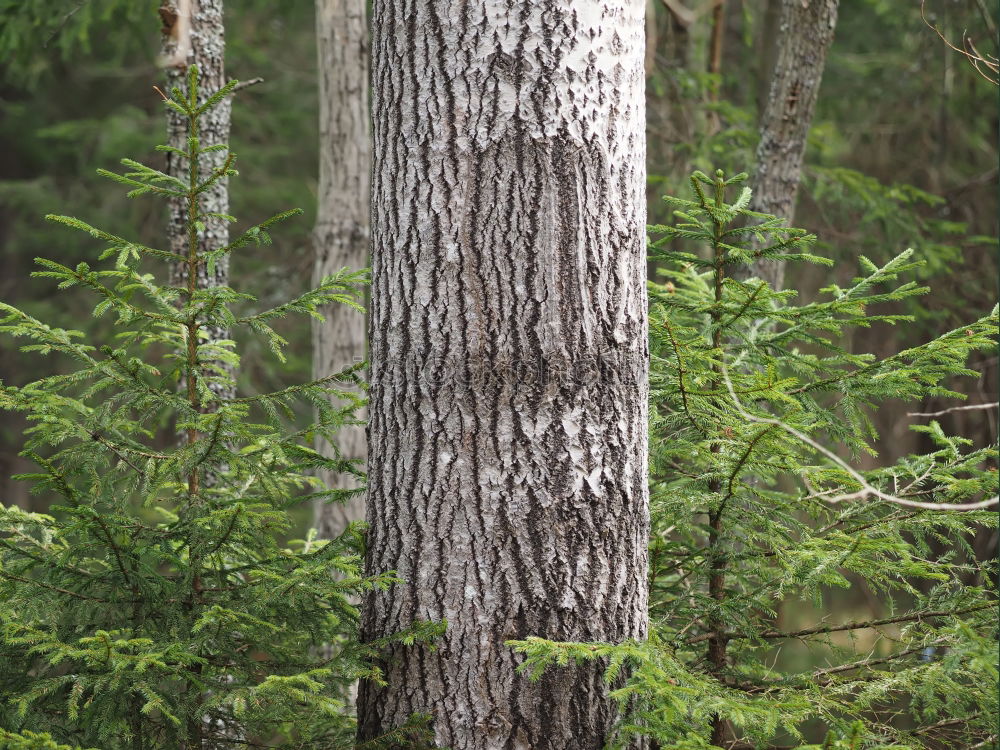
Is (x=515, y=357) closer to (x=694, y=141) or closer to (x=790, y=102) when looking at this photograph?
(x=790, y=102)

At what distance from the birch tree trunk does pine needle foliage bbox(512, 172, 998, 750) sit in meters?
0.20

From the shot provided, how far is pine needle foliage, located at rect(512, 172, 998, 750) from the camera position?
2287 millimetres

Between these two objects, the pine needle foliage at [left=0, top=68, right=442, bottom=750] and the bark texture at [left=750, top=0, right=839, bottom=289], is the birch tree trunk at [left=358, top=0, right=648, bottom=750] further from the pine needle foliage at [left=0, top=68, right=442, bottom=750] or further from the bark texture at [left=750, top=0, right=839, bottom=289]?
the bark texture at [left=750, top=0, right=839, bottom=289]

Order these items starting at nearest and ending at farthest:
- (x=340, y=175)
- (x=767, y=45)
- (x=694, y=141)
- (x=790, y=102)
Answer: (x=790, y=102), (x=340, y=175), (x=694, y=141), (x=767, y=45)

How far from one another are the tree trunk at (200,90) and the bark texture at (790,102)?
2.90 metres

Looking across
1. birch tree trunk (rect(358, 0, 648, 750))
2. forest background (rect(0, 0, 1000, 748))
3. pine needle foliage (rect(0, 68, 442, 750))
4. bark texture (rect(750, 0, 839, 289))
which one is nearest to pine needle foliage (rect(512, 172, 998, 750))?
birch tree trunk (rect(358, 0, 648, 750))

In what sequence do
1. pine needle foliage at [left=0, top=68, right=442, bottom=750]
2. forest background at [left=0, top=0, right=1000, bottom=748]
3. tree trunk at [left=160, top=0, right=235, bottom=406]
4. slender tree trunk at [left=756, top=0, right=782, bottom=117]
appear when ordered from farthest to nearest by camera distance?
slender tree trunk at [left=756, top=0, right=782, bottom=117]
forest background at [left=0, top=0, right=1000, bottom=748]
tree trunk at [left=160, top=0, right=235, bottom=406]
pine needle foliage at [left=0, top=68, right=442, bottom=750]

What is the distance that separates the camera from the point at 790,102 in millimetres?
4820

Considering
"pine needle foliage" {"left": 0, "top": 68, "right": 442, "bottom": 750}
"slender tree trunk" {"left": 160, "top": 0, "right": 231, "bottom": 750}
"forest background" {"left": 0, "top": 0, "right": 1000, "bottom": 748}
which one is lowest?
"pine needle foliage" {"left": 0, "top": 68, "right": 442, "bottom": 750}

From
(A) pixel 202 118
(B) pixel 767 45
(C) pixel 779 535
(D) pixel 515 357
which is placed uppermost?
(B) pixel 767 45

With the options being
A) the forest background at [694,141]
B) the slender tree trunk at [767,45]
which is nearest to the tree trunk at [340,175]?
the forest background at [694,141]

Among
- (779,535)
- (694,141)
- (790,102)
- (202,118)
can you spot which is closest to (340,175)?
(202,118)

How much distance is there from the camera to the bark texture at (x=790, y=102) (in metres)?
4.75

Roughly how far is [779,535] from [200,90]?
3.35 m
